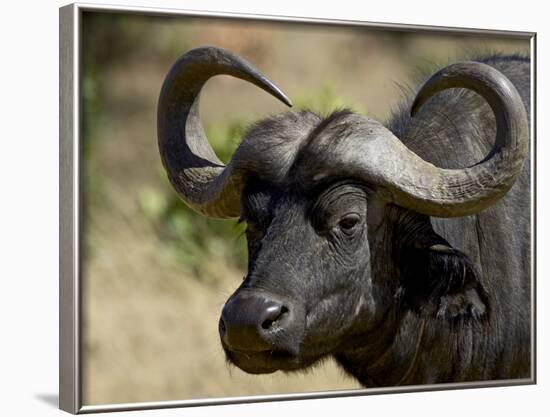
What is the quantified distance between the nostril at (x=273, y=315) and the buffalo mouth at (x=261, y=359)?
0.47 feet

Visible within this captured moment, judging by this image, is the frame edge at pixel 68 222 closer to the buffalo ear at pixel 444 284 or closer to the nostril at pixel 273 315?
the nostril at pixel 273 315

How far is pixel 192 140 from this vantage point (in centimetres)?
707

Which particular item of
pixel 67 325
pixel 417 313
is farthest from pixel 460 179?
Result: pixel 67 325

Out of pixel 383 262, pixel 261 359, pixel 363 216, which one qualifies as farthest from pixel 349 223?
pixel 261 359

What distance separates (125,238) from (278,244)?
3.87m

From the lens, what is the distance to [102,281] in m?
9.09

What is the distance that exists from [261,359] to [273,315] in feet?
0.84

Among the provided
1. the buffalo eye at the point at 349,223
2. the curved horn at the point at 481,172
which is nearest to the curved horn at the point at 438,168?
the curved horn at the point at 481,172

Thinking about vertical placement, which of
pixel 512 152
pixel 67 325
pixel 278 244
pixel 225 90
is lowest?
pixel 67 325

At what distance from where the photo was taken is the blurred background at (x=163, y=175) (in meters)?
7.79

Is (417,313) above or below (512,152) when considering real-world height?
below

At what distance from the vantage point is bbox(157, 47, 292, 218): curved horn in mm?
6703

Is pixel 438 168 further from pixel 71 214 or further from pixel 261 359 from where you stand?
Result: pixel 71 214

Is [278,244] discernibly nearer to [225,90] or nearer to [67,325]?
[67,325]
